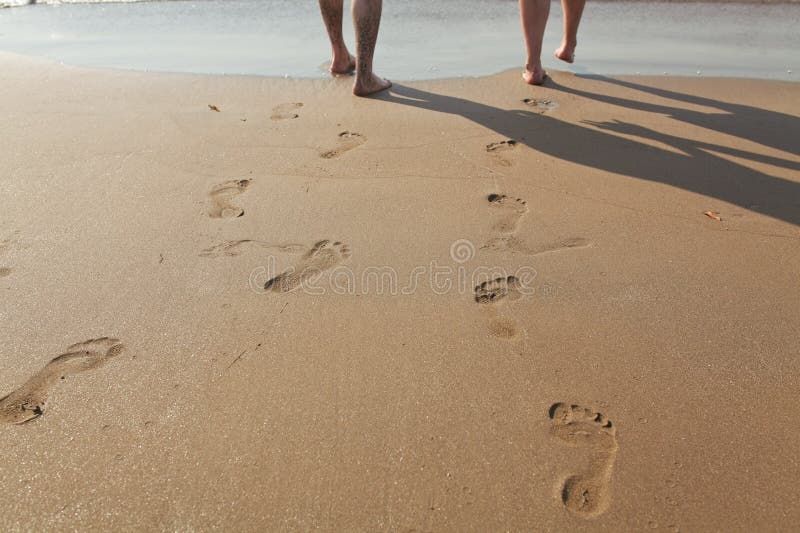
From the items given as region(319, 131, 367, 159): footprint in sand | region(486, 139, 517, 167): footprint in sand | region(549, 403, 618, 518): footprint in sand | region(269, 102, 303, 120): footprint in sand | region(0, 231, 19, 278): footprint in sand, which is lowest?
region(549, 403, 618, 518): footprint in sand

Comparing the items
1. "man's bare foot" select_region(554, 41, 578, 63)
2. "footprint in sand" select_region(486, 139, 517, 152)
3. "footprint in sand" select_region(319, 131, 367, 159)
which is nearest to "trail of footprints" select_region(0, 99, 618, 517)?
"footprint in sand" select_region(486, 139, 517, 152)

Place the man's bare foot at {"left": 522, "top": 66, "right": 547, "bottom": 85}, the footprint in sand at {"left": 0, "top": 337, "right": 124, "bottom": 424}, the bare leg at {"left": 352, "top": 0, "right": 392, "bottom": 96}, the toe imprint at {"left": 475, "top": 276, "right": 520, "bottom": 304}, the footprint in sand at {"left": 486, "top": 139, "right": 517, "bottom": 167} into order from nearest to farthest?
the footprint in sand at {"left": 0, "top": 337, "right": 124, "bottom": 424} → the toe imprint at {"left": 475, "top": 276, "right": 520, "bottom": 304} → the footprint in sand at {"left": 486, "top": 139, "right": 517, "bottom": 167} → the bare leg at {"left": 352, "top": 0, "right": 392, "bottom": 96} → the man's bare foot at {"left": 522, "top": 66, "right": 547, "bottom": 85}

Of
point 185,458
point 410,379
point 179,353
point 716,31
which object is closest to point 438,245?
point 410,379

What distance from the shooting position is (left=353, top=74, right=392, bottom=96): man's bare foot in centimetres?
292

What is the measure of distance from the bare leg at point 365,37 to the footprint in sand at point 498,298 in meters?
1.76

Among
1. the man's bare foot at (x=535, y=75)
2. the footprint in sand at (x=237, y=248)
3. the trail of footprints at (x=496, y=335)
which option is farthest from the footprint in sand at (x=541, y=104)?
the footprint in sand at (x=237, y=248)

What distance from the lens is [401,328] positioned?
142 cm

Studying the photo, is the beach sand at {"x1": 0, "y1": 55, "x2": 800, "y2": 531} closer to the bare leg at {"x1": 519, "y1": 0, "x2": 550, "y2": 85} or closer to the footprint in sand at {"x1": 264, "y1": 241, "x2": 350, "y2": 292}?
the footprint in sand at {"x1": 264, "y1": 241, "x2": 350, "y2": 292}

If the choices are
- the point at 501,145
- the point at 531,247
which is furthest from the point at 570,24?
the point at 531,247

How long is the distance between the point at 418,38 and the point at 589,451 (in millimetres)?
3588

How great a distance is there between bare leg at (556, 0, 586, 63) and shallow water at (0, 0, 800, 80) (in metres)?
0.15

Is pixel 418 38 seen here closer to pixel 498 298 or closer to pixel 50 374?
pixel 498 298

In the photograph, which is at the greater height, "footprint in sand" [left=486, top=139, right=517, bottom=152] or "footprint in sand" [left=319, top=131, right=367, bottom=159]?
"footprint in sand" [left=319, top=131, right=367, bottom=159]

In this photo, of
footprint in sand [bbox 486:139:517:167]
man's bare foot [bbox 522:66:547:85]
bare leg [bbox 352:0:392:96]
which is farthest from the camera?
man's bare foot [bbox 522:66:547:85]
